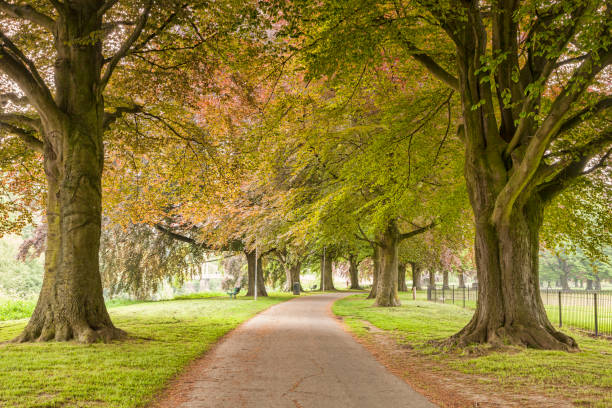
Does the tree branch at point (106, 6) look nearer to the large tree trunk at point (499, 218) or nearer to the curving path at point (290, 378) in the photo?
the large tree trunk at point (499, 218)

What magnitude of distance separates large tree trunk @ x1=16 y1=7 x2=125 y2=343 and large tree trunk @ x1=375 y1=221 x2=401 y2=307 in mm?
14777

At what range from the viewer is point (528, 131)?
8.80m

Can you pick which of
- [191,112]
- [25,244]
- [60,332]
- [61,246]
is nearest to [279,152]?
[191,112]

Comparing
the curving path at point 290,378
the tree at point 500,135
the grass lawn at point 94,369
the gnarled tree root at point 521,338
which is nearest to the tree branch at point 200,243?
the grass lawn at point 94,369

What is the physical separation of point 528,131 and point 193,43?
30.3ft

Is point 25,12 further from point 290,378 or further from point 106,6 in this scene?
point 290,378

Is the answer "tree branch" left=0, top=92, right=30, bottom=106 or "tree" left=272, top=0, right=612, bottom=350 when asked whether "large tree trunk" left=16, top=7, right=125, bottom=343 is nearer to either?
"tree branch" left=0, top=92, right=30, bottom=106

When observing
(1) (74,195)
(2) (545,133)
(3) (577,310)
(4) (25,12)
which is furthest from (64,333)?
(3) (577,310)

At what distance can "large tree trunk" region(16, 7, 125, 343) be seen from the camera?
9062mm

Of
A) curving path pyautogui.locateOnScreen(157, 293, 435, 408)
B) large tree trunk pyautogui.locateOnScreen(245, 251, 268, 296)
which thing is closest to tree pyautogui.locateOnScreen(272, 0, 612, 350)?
curving path pyautogui.locateOnScreen(157, 293, 435, 408)

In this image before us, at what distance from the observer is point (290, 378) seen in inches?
246

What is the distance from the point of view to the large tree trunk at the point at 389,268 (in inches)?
845

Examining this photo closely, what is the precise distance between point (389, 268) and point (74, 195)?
15914 mm

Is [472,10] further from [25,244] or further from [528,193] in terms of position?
[25,244]
